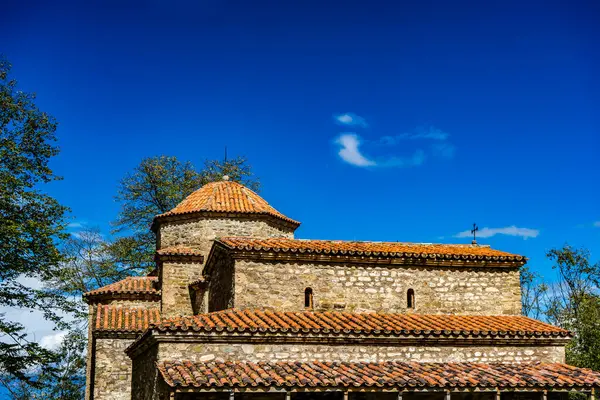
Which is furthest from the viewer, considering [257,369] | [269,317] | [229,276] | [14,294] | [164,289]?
[14,294]

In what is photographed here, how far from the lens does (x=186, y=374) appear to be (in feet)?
37.2

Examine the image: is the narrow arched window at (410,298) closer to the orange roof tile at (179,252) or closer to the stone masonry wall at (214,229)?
the stone masonry wall at (214,229)

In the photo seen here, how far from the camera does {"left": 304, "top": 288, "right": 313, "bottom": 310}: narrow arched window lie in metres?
15.1

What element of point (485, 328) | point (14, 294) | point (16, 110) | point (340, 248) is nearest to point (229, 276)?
point (340, 248)

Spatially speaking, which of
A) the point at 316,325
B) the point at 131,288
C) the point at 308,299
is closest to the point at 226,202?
the point at 131,288

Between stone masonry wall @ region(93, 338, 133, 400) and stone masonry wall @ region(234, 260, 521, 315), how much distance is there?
5296 mm

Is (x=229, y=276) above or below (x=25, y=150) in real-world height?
below

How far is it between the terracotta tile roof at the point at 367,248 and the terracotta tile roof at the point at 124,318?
13.2 ft

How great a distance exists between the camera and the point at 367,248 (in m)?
16.2

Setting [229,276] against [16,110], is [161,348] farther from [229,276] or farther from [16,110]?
[16,110]

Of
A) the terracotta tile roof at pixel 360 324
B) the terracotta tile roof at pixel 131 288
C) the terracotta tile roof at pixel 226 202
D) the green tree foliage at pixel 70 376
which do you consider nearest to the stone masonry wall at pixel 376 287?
the terracotta tile roof at pixel 360 324

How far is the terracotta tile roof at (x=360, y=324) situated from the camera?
502 inches

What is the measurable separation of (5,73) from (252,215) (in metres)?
11.3

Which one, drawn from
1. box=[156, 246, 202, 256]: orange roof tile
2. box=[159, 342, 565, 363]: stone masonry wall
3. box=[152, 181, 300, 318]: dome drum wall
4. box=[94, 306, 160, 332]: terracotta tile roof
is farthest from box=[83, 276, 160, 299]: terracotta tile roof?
box=[159, 342, 565, 363]: stone masonry wall
